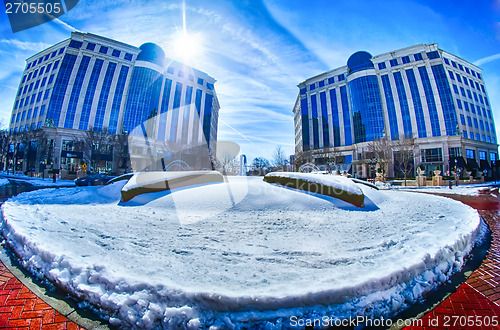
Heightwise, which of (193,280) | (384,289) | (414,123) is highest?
(414,123)

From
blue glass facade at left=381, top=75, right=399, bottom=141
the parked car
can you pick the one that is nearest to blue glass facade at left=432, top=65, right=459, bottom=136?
blue glass facade at left=381, top=75, right=399, bottom=141

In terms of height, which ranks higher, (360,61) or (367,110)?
(360,61)

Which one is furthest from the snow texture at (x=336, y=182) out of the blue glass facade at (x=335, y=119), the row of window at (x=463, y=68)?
the row of window at (x=463, y=68)

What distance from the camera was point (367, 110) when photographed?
47.4 m

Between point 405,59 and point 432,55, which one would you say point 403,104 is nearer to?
point 405,59

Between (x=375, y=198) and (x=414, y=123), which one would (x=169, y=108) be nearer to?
(x=375, y=198)

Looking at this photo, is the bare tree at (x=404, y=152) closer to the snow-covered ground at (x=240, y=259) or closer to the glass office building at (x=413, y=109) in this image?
the glass office building at (x=413, y=109)

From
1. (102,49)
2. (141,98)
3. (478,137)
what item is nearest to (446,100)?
(478,137)

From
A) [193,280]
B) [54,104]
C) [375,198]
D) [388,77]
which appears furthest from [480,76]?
[54,104]

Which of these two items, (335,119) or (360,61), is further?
(335,119)

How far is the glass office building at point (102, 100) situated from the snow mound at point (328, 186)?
36644mm

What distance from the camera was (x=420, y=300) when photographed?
2293mm

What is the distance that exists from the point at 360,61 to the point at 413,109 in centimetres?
1851

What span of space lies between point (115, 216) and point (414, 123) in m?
55.4
